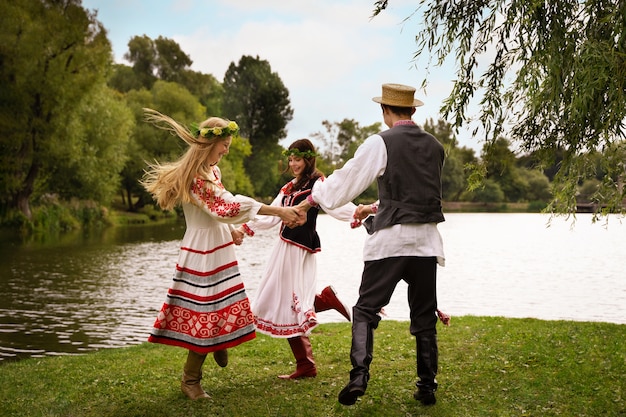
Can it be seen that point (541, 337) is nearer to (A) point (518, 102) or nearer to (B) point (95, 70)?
(A) point (518, 102)

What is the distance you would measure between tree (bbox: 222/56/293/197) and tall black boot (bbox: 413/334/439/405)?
2675 inches

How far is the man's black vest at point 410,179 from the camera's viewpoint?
499cm

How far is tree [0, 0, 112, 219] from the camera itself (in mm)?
30969

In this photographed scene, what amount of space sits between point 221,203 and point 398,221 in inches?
59.2

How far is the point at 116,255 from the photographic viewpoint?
24.0 meters

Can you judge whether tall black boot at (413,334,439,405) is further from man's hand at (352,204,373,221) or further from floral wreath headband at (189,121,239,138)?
floral wreath headband at (189,121,239,138)

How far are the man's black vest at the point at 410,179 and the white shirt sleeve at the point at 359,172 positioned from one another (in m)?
0.06

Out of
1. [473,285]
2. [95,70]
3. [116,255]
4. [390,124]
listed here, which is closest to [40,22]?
[95,70]

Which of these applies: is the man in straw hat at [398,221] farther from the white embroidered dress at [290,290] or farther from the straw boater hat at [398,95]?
the white embroidered dress at [290,290]

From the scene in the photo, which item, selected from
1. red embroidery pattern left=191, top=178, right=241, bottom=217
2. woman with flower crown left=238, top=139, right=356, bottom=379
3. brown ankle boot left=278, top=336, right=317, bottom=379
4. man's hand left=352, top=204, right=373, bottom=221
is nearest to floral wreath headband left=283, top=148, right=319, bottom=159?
woman with flower crown left=238, top=139, right=356, bottom=379

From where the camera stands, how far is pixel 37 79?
102 ft

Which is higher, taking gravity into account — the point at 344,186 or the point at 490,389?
the point at 344,186

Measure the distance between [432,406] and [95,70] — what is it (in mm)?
31637

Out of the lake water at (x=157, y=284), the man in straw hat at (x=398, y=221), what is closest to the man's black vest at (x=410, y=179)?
the man in straw hat at (x=398, y=221)
